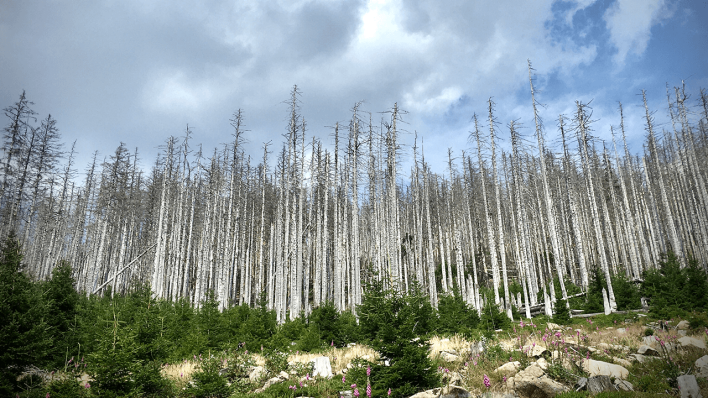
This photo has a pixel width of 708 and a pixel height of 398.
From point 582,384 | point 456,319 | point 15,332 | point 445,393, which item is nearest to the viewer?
point 445,393

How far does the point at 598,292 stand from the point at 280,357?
19.4m

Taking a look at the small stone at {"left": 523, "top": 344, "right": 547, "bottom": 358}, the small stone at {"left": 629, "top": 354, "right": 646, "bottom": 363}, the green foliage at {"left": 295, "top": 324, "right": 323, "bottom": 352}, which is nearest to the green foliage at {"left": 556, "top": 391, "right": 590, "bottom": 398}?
the small stone at {"left": 523, "top": 344, "right": 547, "bottom": 358}

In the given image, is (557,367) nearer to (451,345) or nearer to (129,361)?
(451,345)

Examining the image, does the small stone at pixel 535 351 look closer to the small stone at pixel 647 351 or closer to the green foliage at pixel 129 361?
the small stone at pixel 647 351

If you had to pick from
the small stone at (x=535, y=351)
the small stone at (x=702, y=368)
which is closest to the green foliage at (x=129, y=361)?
the small stone at (x=535, y=351)

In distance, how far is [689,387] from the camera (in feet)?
19.7

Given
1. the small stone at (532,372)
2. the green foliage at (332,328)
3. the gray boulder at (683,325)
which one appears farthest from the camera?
the green foliage at (332,328)

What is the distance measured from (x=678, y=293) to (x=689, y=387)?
13.0 metres

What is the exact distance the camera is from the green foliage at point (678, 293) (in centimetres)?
1459

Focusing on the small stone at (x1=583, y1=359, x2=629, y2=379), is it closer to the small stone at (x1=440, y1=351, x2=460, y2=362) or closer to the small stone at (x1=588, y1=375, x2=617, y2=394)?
the small stone at (x1=588, y1=375, x2=617, y2=394)

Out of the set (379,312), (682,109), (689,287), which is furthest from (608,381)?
(682,109)

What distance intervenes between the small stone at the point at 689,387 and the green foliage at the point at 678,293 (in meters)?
10.8

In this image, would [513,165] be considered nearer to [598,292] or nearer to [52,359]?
[598,292]

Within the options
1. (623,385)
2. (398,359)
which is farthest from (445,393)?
(623,385)
